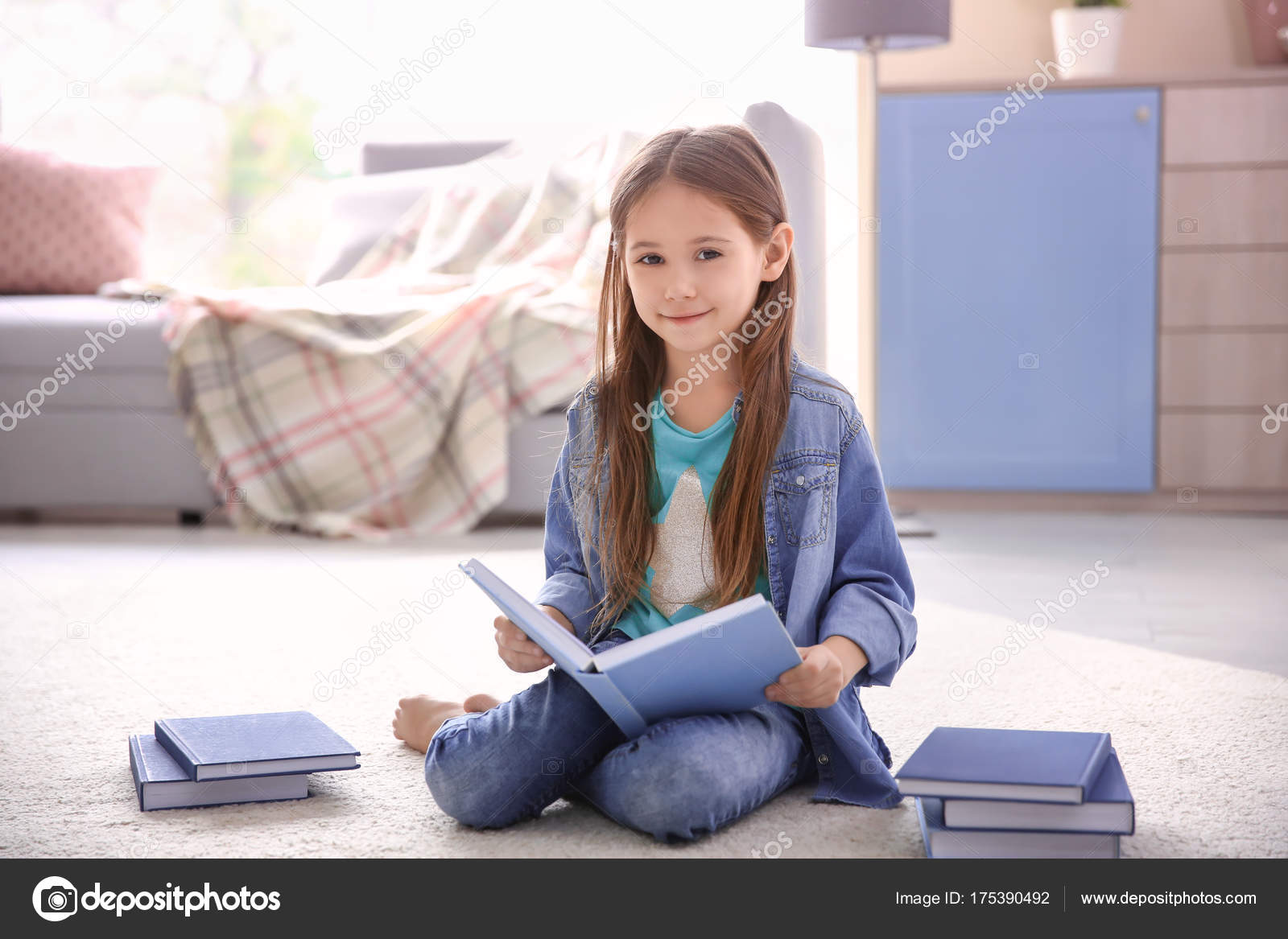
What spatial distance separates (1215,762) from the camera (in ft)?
3.98

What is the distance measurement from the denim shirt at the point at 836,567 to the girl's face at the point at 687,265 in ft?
0.27

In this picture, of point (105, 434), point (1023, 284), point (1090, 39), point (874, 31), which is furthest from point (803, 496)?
point (1090, 39)

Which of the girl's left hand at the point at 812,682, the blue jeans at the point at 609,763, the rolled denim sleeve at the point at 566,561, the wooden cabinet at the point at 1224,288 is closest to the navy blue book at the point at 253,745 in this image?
the blue jeans at the point at 609,763

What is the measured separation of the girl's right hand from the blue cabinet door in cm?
204

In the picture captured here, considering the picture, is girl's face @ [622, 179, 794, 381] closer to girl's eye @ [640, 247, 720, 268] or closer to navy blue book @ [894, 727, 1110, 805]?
girl's eye @ [640, 247, 720, 268]

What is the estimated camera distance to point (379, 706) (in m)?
1.46

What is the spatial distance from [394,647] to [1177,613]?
1.07 m

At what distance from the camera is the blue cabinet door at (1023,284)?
2.89 m

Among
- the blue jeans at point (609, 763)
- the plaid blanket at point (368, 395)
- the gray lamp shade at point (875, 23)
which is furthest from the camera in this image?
the plaid blanket at point (368, 395)

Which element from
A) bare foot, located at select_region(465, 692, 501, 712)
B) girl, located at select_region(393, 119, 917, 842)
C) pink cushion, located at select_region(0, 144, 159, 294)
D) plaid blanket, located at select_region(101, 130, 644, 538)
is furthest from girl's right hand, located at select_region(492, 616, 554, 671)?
pink cushion, located at select_region(0, 144, 159, 294)

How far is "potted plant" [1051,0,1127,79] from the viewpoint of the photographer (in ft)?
10.0

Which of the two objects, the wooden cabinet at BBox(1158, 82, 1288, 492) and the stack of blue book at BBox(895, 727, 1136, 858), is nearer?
the stack of blue book at BBox(895, 727, 1136, 858)

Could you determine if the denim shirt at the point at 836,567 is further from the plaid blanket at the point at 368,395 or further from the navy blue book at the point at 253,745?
the plaid blanket at the point at 368,395
